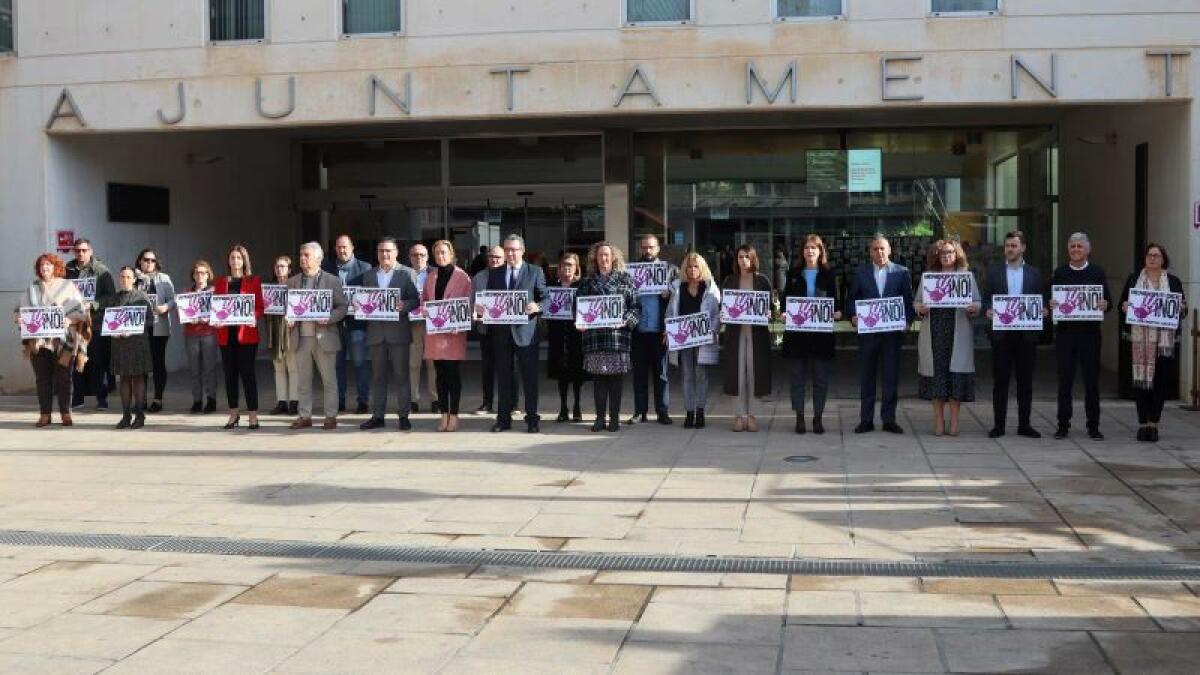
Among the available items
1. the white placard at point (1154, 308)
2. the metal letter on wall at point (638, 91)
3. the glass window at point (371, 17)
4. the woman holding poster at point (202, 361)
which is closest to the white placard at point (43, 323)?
the woman holding poster at point (202, 361)

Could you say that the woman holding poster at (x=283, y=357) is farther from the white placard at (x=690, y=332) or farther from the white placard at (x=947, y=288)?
the white placard at (x=947, y=288)

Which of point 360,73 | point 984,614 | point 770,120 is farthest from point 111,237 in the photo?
point 984,614

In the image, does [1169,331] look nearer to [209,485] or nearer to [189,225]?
[209,485]

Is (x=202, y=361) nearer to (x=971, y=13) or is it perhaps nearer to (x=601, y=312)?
(x=601, y=312)

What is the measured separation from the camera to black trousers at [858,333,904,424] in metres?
13.0

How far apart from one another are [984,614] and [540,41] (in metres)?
10.5

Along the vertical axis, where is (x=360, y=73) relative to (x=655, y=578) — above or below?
above

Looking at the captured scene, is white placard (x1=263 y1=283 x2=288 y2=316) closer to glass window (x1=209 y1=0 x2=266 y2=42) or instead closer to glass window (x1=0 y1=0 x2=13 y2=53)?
glass window (x1=209 y1=0 x2=266 y2=42)

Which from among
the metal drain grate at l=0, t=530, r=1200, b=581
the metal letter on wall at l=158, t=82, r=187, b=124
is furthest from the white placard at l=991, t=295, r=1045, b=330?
the metal letter on wall at l=158, t=82, r=187, b=124

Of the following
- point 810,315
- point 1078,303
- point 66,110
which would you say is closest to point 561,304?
point 810,315

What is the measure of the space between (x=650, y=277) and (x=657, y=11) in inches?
149

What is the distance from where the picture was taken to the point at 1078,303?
12.4 meters

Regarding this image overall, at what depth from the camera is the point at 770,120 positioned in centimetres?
1992

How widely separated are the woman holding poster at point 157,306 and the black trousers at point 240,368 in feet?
3.74
